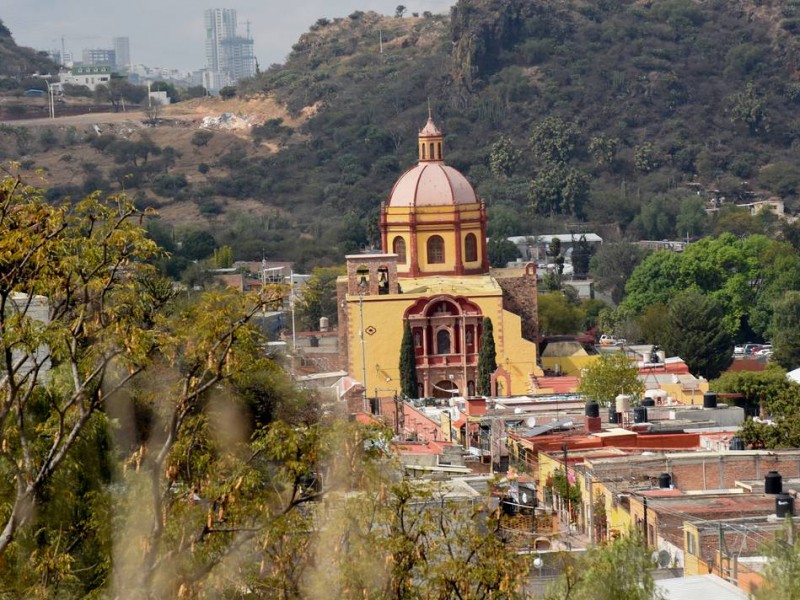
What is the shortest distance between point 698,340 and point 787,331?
4.94 m

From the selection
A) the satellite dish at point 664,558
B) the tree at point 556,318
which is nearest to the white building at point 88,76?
the tree at point 556,318

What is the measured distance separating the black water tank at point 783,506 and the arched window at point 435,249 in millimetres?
29285

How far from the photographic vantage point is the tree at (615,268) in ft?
304

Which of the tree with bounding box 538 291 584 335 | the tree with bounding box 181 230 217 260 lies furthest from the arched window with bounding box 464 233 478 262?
the tree with bounding box 181 230 217 260

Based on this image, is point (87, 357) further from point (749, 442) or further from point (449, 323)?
point (449, 323)

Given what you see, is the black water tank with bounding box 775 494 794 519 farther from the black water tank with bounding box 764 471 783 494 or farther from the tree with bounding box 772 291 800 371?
the tree with bounding box 772 291 800 371

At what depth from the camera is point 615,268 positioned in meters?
93.9

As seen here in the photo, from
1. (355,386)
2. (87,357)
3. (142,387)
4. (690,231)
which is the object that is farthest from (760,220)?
(87,357)

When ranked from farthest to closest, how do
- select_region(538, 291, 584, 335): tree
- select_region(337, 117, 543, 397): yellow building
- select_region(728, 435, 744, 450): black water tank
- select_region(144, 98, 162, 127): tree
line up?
1. select_region(144, 98, 162, 127): tree
2. select_region(538, 291, 584, 335): tree
3. select_region(337, 117, 543, 397): yellow building
4. select_region(728, 435, 744, 450): black water tank

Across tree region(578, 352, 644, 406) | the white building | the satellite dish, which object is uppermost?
the white building

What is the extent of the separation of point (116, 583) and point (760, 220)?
9294 centimetres

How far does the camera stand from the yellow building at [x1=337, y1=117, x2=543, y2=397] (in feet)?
179

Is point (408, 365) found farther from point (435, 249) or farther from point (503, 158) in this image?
point (503, 158)

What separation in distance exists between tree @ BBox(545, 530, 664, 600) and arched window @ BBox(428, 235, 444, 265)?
3521 cm
